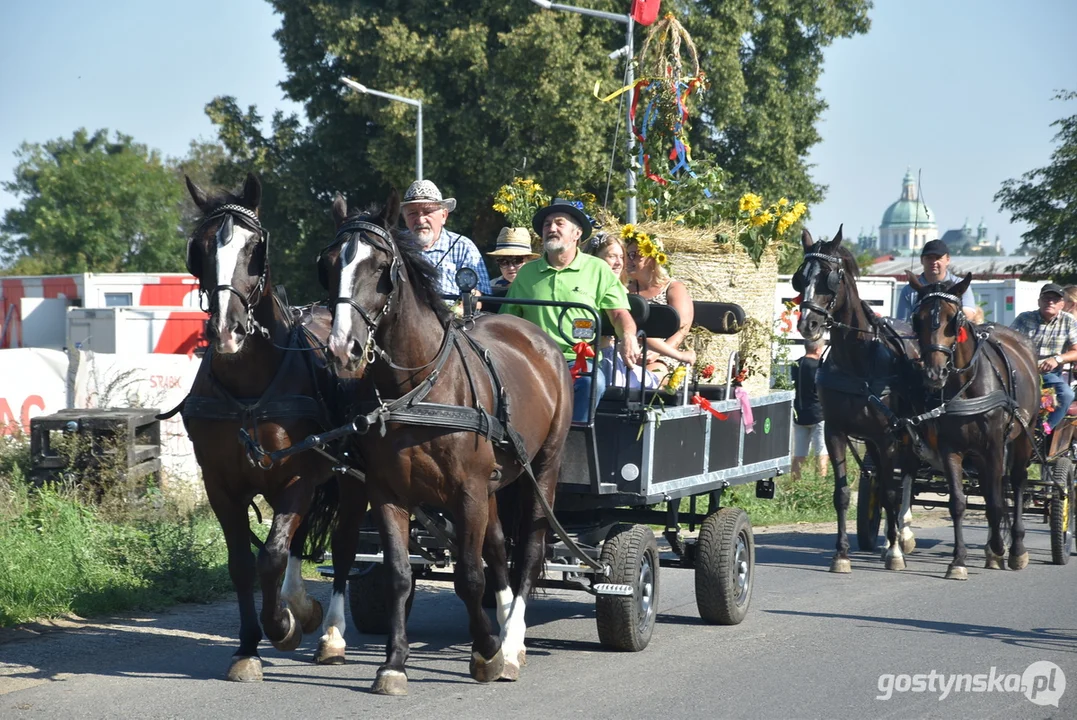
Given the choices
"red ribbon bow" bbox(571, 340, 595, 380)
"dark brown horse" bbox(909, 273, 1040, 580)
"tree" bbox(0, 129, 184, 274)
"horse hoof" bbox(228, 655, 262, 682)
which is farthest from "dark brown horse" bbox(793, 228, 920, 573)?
"tree" bbox(0, 129, 184, 274)

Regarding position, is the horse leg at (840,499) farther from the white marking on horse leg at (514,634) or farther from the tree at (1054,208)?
the tree at (1054,208)

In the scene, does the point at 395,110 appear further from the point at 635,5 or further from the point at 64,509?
the point at 64,509

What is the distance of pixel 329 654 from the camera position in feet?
21.4

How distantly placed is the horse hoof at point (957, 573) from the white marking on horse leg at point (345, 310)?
6.09m

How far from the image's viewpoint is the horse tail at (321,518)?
277 inches

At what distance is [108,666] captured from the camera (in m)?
6.37

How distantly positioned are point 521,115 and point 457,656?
18.1 meters

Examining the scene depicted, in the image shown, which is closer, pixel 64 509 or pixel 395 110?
pixel 64 509

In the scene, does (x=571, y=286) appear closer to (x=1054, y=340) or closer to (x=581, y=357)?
(x=581, y=357)

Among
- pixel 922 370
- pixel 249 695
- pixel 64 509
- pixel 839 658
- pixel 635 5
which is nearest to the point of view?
pixel 249 695

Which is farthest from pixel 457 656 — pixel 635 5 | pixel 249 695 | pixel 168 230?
pixel 168 230

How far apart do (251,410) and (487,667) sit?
1.63 metres

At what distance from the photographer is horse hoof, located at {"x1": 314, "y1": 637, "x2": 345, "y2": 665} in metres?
6.54

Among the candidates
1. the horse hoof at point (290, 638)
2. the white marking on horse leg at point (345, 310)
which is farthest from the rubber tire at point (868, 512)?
the white marking on horse leg at point (345, 310)
